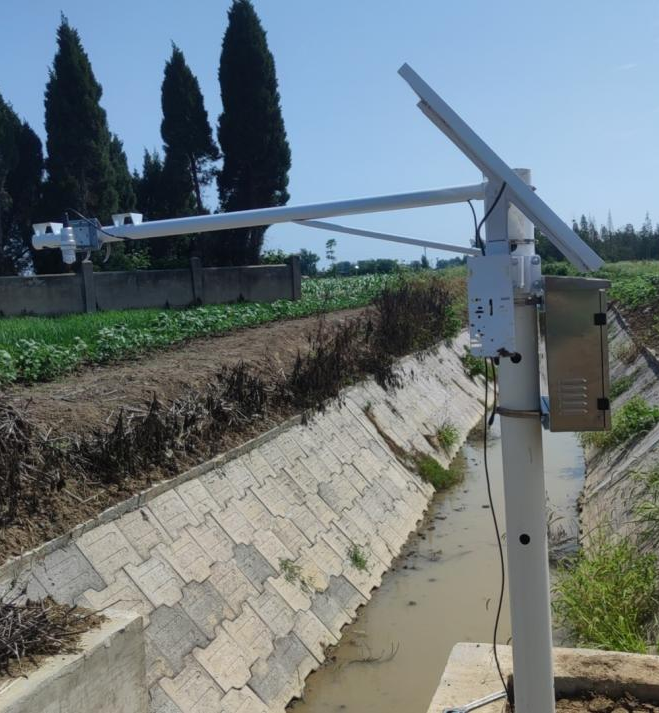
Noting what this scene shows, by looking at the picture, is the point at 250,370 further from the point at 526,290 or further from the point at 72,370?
the point at 526,290

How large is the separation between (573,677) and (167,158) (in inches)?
1076

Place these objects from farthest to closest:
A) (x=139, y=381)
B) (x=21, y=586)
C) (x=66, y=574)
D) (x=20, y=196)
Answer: (x=20, y=196)
(x=139, y=381)
(x=66, y=574)
(x=21, y=586)

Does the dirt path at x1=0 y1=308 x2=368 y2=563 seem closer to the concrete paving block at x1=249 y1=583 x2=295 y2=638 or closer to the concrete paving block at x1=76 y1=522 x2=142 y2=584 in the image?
the concrete paving block at x1=76 y1=522 x2=142 y2=584

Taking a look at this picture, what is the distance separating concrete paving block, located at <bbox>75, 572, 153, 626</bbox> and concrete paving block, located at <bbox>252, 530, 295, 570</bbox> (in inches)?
56.8

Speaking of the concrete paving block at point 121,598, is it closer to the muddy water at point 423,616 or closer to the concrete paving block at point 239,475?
the muddy water at point 423,616

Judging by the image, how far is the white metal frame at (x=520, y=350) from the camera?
2438 mm

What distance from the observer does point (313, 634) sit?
6.04 meters

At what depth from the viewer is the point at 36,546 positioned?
15.6ft

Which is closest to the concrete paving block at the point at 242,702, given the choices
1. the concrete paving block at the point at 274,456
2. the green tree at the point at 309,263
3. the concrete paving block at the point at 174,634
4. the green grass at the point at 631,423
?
the concrete paving block at the point at 174,634

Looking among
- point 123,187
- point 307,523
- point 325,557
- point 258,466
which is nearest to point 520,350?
point 325,557

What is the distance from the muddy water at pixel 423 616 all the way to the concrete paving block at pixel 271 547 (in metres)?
0.82

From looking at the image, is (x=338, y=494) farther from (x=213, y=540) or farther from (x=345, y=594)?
(x=213, y=540)

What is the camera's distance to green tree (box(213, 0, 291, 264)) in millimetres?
27203

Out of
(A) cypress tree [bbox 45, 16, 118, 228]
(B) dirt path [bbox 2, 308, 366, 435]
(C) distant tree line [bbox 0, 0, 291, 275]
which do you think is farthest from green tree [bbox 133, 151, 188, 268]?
(B) dirt path [bbox 2, 308, 366, 435]
